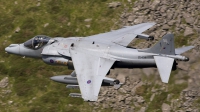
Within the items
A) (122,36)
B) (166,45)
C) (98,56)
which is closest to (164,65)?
(166,45)

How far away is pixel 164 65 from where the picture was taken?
30297mm

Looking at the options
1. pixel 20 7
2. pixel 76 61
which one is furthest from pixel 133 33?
pixel 20 7

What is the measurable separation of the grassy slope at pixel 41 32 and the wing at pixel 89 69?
866 cm

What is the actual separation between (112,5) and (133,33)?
11.7 m

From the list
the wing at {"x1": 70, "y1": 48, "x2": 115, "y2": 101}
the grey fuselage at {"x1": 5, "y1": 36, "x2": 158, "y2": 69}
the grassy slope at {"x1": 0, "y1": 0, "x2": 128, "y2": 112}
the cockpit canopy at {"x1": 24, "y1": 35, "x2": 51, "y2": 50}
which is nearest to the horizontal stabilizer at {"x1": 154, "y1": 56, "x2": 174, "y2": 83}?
the grey fuselage at {"x1": 5, "y1": 36, "x2": 158, "y2": 69}

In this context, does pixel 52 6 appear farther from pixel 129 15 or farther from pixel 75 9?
pixel 129 15

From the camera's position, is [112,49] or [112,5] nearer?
[112,49]

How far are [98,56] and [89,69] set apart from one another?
1.65 m

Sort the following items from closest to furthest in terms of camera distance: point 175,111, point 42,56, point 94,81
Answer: point 94,81, point 42,56, point 175,111

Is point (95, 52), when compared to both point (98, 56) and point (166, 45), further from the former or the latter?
point (166, 45)

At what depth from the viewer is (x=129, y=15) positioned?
45.3 metres

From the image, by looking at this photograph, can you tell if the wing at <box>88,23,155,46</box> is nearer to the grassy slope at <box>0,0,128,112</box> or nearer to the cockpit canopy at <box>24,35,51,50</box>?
the cockpit canopy at <box>24,35,51,50</box>

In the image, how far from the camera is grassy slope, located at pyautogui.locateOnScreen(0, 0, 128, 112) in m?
40.8

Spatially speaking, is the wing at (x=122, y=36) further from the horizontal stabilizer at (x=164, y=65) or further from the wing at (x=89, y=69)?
the horizontal stabilizer at (x=164, y=65)
